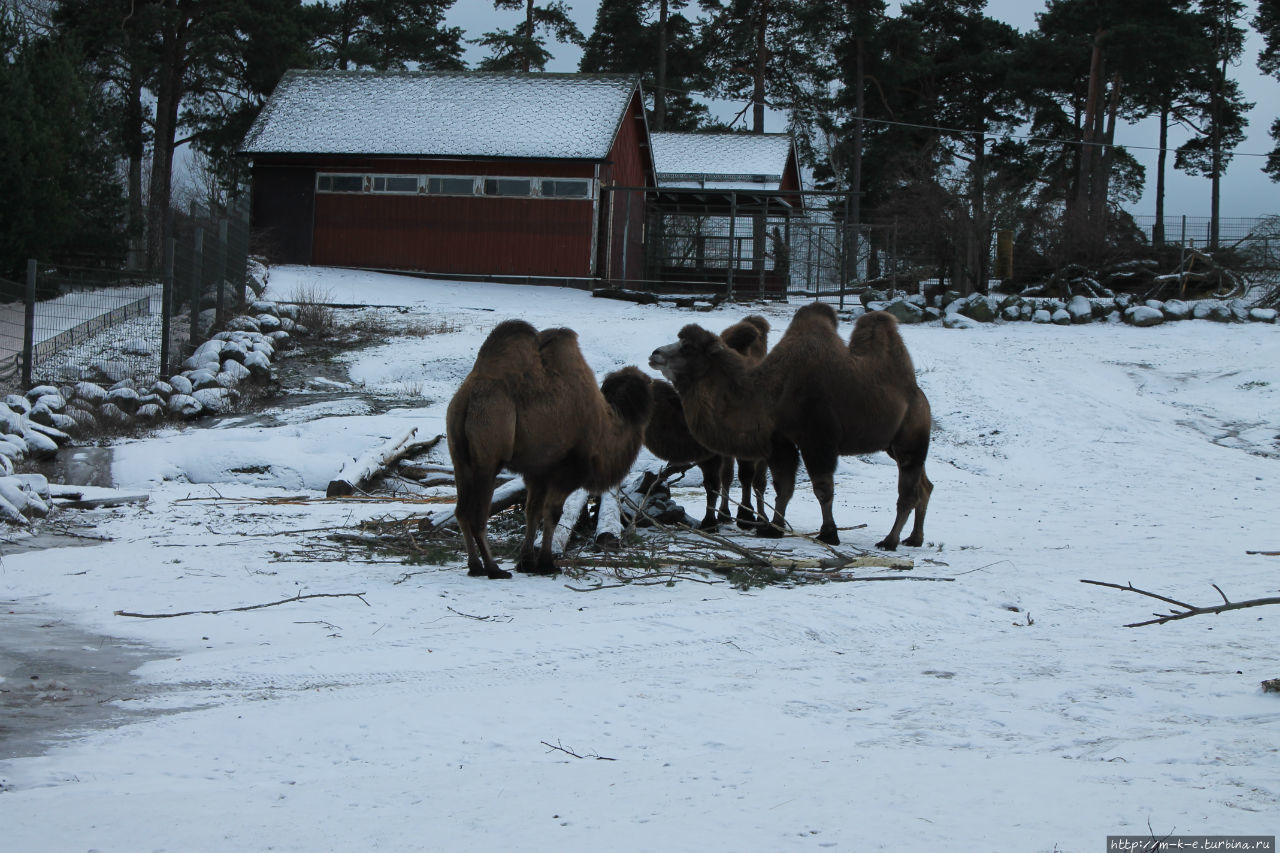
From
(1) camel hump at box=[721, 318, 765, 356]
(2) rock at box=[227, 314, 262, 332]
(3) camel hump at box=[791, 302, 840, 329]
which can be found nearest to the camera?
(3) camel hump at box=[791, 302, 840, 329]

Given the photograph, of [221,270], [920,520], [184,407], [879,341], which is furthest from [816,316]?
[221,270]

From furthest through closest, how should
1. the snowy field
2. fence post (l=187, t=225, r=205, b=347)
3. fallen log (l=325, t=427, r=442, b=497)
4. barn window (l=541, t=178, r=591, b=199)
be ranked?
barn window (l=541, t=178, r=591, b=199) → fence post (l=187, t=225, r=205, b=347) → fallen log (l=325, t=427, r=442, b=497) → the snowy field

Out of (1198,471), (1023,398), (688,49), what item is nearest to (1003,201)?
(1023,398)

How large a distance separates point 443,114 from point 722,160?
10.4m

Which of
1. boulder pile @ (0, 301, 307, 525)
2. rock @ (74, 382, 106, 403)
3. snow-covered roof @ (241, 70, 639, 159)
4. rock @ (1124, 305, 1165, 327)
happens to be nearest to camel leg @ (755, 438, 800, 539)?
boulder pile @ (0, 301, 307, 525)

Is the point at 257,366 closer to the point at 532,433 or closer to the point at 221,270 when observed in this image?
the point at 221,270

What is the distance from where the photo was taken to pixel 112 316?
18.0 meters

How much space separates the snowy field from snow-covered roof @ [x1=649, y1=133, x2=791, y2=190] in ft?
94.1

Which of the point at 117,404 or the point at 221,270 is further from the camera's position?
the point at 221,270

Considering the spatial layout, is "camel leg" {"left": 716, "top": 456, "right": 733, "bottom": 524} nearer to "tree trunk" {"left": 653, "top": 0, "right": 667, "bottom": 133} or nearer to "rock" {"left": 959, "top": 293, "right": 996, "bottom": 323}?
"rock" {"left": 959, "top": 293, "right": 996, "bottom": 323}

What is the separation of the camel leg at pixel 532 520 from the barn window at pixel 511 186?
2620 cm

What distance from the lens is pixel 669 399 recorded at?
10.3 metres

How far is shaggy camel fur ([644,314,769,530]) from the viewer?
10.3m

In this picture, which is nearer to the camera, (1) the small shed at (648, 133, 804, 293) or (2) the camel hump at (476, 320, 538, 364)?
(2) the camel hump at (476, 320, 538, 364)
